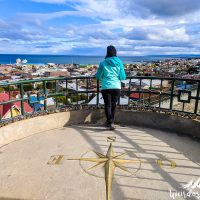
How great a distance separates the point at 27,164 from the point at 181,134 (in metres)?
3.51

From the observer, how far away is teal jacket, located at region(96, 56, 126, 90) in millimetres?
5089

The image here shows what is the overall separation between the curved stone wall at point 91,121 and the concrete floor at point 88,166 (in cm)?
20

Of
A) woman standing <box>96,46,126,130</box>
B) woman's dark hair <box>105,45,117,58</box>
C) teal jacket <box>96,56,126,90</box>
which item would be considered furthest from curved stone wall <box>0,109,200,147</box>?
woman's dark hair <box>105,45,117,58</box>

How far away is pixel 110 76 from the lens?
512 centimetres

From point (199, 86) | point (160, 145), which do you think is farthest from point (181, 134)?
point (199, 86)

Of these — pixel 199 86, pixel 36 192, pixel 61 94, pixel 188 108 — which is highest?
pixel 199 86

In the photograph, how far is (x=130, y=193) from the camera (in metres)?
2.93

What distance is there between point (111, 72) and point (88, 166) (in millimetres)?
2394

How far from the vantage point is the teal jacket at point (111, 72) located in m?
5.09

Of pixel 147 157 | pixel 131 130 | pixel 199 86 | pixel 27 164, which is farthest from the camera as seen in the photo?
pixel 131 130

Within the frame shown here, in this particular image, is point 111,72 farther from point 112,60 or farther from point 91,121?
point 91,121

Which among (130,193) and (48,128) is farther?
(48,128)

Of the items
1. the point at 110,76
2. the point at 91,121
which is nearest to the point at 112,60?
the point at 110,76

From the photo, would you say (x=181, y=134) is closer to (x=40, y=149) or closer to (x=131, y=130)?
(x=131, y=130)
